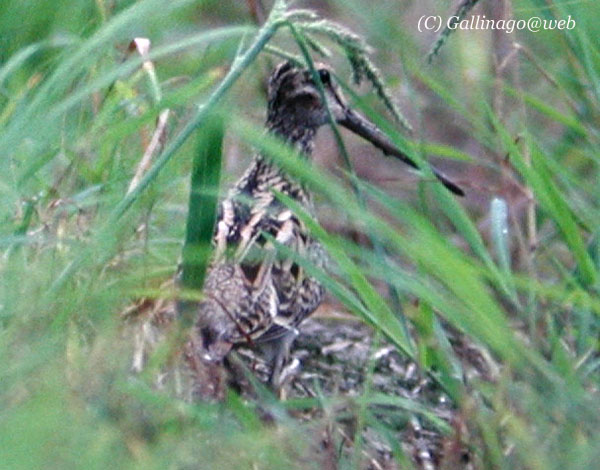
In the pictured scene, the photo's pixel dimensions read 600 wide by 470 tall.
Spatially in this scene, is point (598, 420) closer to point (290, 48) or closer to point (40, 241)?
point (40, 241)

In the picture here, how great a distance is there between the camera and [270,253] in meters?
3.35

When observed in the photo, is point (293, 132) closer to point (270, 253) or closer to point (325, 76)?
point (325, 76)

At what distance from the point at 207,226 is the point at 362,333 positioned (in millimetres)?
1156

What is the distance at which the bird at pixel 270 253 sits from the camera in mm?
3152

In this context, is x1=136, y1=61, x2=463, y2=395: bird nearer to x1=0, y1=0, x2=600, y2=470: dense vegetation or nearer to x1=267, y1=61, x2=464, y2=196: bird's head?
x1=267, y1=61, x2=464, y2=196: bird's head

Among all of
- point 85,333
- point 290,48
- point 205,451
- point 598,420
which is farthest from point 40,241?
point 290,48

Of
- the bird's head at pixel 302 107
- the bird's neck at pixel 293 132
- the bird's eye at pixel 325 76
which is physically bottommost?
the bird's neck at pixel 293 132

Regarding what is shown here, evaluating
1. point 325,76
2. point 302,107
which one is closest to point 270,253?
point 325,76

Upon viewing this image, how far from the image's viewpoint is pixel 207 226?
2.87 meters

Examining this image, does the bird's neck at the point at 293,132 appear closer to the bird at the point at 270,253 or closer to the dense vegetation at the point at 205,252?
the bird at the point at 270,253

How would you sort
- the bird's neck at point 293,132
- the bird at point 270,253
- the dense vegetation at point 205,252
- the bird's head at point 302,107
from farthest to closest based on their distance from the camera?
the bird's neck at point 293,132 → the bird's head at point 302,107 → the bird at point 270,253 → the dense vegetation at point 205,252

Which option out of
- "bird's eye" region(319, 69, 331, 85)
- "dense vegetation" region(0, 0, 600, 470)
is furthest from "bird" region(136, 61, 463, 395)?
"dense vegetation" region(0, 0, 600, 470)

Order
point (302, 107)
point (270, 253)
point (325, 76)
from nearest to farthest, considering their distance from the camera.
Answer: point (270, 253), point (325, 76), point (302, 107)

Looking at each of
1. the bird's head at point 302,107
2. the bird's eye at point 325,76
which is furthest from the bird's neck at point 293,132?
the bird's eye at point 325,76
